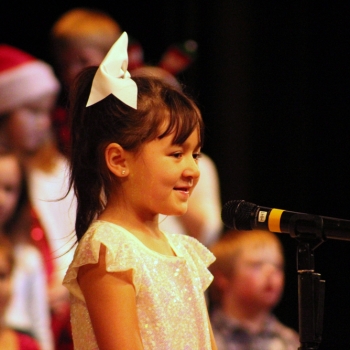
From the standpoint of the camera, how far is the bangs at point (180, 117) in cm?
116

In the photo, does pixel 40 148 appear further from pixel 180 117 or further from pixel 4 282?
pixel 180 117

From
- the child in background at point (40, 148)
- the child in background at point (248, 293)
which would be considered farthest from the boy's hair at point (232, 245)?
the child in background at point (40, 148)

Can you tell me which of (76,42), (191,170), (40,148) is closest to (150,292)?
(191,170)

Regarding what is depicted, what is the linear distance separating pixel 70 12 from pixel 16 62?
0.25 metres

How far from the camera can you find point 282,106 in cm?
292

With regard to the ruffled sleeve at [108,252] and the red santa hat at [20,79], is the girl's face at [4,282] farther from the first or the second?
the ruffled sleeve at [108,252]

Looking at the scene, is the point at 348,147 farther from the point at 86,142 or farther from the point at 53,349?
Answer: the point at 86,142

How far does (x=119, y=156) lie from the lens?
3.83ft

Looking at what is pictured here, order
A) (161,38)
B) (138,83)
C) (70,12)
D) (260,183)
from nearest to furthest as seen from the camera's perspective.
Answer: (138,83) → (70,12) → (161,38) → (260,183)

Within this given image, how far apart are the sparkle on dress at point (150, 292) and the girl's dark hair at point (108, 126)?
0.25 feet

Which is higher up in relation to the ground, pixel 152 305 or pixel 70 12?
pixel 70 12

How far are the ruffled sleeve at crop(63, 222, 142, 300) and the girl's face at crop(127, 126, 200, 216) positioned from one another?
67mm

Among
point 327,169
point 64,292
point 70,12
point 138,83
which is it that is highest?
point 70,12

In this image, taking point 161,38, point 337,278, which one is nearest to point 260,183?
point 337,278
